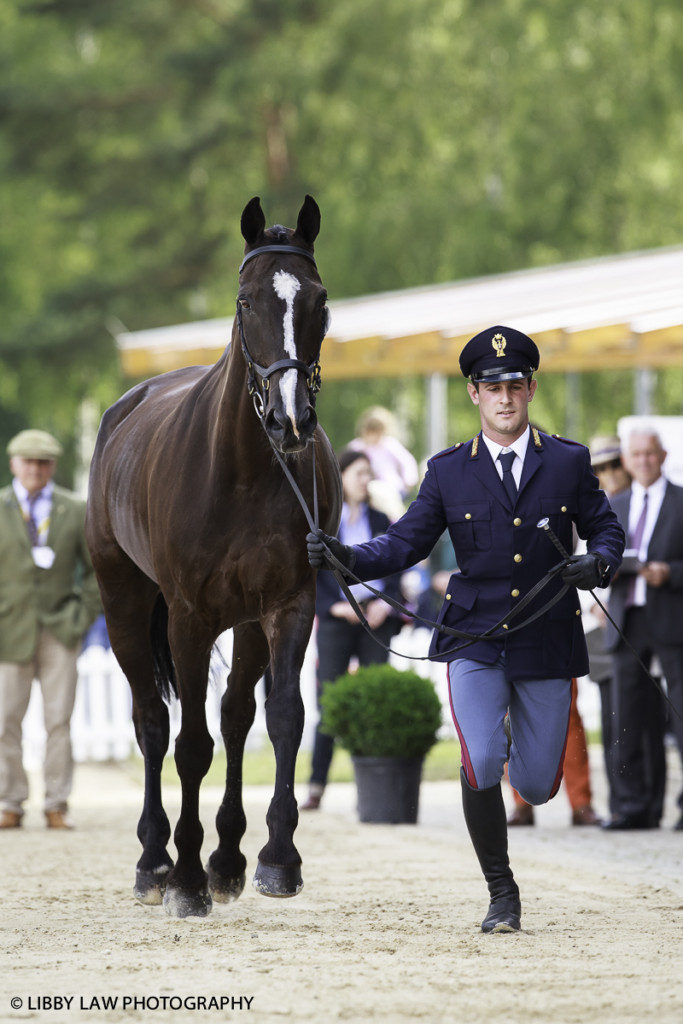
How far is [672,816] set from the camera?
9.87m

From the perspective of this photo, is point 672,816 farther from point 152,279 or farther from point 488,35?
point 152,279

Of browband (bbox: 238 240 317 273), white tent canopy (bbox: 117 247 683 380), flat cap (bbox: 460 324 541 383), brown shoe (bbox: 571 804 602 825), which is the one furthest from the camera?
white tent canopy (bbox: 117 247 683 380)

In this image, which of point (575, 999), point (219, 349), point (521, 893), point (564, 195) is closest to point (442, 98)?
point (564, 195)

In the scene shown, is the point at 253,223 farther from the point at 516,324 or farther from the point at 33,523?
the point at 516,324

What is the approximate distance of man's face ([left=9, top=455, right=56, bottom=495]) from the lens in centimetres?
1012

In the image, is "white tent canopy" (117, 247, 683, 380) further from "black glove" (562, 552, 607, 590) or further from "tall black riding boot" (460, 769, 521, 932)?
"tall black riding boot" (460, 769, 521, 932)

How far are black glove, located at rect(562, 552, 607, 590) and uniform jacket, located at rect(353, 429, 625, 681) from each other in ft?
0.32

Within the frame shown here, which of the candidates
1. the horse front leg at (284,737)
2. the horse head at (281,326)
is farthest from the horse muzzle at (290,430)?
the horse front leg at (284,737)

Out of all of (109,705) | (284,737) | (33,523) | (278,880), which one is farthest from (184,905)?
(109,705)

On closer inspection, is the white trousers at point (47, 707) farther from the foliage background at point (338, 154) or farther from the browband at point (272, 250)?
the foliage background at point (338, 154)

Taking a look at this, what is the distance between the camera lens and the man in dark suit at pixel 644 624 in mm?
9070

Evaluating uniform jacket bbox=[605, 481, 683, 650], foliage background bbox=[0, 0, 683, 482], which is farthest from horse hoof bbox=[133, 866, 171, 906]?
foliage background bbox=[0, 0, 683, 482]

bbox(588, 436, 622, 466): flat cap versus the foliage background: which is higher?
the foliage background

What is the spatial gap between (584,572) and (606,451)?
443cm
